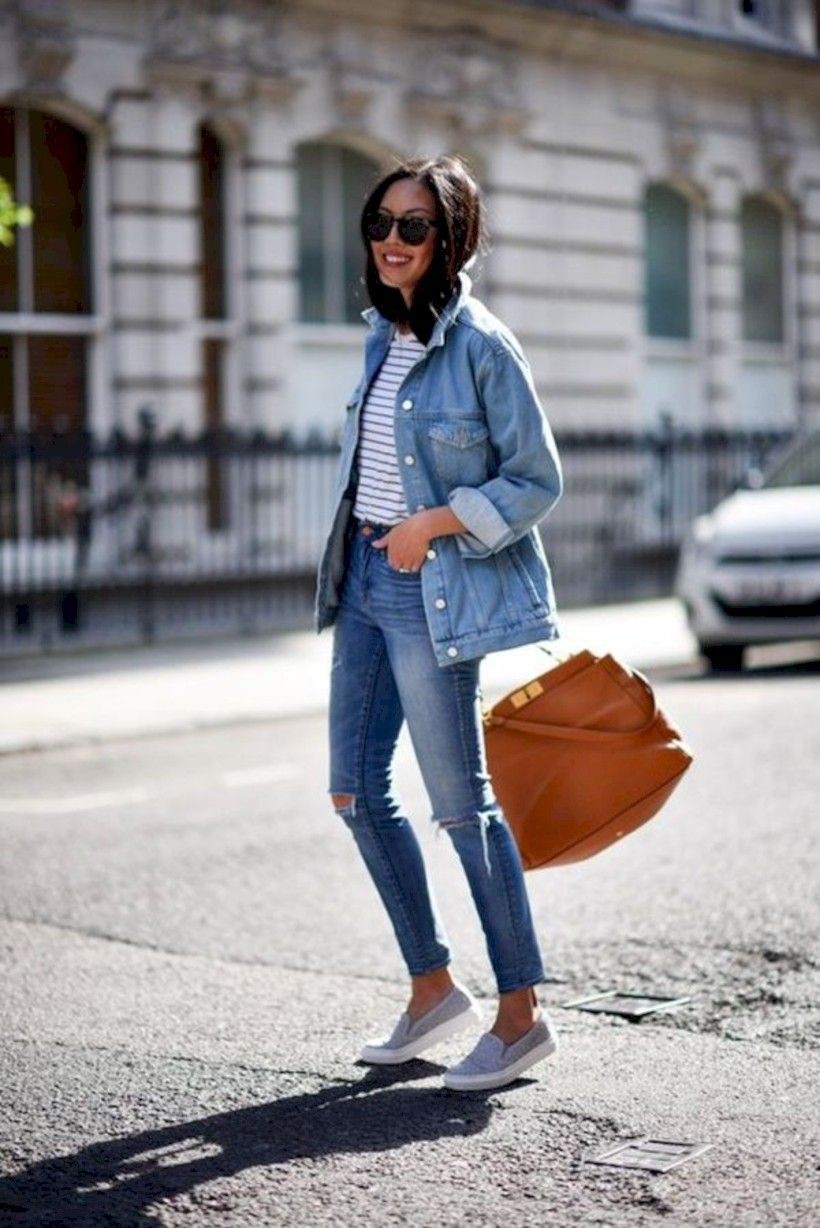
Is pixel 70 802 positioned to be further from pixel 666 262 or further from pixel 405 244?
pixel 666 262

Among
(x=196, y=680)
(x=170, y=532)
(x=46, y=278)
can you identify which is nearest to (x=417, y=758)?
(x=196, y=680)

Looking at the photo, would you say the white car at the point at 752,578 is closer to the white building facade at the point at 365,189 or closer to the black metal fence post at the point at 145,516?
the black metal fence post at the point at 145,516

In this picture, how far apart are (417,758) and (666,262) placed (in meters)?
21.8

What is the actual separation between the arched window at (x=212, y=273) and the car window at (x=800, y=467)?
19.6 feet

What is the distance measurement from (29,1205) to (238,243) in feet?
56.6

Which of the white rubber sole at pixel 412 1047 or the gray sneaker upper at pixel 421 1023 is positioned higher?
the gray sneaker upper at pixel 421 1023

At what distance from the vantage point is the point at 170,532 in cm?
1917

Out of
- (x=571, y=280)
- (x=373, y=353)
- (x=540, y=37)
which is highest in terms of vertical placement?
(x=540, y=37)

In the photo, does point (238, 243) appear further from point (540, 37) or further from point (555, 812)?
point (555, 812)

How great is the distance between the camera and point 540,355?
80.3 ft

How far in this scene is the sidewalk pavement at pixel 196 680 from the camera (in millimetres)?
13344

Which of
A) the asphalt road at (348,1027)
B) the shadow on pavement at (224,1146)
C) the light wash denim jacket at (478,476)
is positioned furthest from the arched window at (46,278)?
the shadow on pavement at (224,1146)

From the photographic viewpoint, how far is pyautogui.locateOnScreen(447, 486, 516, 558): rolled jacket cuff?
5.27 metres

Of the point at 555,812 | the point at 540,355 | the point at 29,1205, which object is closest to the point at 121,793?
the point at 555,812
